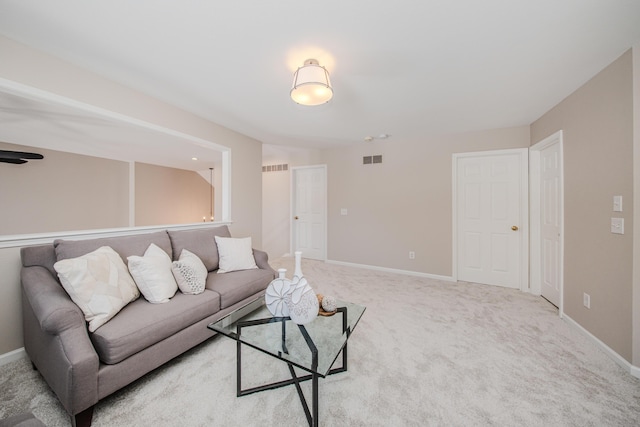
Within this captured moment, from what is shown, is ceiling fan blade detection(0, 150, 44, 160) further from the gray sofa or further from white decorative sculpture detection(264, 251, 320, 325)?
white decorative sculpture detection(264, 251, 320, 325)

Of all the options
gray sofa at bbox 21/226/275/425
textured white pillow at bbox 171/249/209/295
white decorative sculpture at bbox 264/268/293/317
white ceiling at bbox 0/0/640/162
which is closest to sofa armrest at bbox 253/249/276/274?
gray sofa at bbox 21/226/275/425

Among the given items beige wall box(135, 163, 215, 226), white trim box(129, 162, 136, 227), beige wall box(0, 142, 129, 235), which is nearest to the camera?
beige wall box(0, 142, 129, 235)

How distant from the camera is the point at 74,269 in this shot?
1499mm

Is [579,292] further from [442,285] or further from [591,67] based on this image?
[591,67]

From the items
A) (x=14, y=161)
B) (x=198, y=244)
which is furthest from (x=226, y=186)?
(x=14, y=161)

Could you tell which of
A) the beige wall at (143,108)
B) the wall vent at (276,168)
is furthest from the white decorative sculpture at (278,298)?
the wall vent at (276,168)

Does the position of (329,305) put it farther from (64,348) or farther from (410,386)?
(64,348)

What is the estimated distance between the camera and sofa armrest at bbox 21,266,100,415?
3.94 ft

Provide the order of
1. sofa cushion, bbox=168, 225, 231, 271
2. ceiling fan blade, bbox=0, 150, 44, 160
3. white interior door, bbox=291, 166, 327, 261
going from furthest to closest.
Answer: white interior door, bbox=291, 166, 327, 261 → ceiling fan blade, bbox=0, 150, 44, 160 → sofa cushion, bbox=168, 225, 231, 271

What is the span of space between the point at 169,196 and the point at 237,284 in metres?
5.35

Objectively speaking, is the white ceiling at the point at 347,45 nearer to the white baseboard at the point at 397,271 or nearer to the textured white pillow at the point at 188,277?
the textured white pillow at the point at 188,277

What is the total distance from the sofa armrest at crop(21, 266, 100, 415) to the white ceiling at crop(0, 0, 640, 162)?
1693mm

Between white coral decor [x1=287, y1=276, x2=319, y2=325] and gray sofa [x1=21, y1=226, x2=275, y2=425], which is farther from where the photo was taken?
white coral decor [x1=287, y1=276, x2=319, y2=325]

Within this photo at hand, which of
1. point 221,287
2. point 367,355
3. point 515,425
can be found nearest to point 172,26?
point 221,287
